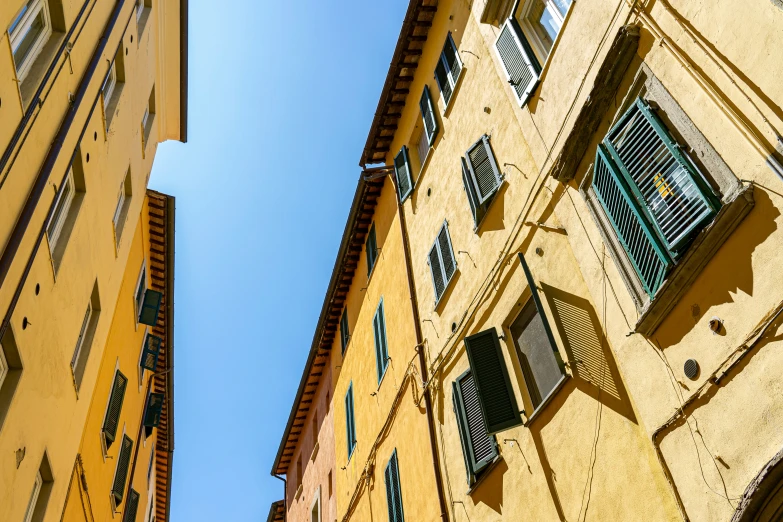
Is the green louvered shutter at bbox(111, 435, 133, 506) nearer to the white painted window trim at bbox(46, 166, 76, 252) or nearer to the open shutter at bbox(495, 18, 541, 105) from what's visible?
the white painted window trim at bbox(46, 166, 76, 252)

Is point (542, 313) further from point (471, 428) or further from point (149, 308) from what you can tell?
point (149, 308)

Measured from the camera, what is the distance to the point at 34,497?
10.2m

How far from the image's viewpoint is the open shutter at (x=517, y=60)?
9242 mm

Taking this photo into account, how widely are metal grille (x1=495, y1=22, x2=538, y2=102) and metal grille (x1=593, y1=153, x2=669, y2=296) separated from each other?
→ 104 inches

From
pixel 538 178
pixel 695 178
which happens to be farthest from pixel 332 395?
pixel 695 178

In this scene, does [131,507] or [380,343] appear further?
[131,507]

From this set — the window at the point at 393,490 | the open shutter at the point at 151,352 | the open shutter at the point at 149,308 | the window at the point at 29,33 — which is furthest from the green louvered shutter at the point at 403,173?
the open shutter at the point at 151,352

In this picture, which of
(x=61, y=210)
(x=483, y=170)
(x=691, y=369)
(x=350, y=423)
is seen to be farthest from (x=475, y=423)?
(x=350, y=423)

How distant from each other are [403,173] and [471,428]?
280 inches

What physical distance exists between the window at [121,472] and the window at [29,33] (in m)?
11.1

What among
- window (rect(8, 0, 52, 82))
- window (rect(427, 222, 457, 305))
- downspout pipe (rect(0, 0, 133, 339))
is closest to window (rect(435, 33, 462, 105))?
window (rect(427, 222, 457, 305))

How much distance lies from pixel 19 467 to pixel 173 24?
1160 cm

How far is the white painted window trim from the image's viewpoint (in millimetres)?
9945

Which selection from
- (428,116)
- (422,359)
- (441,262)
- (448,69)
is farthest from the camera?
(428,116)
